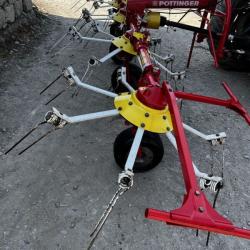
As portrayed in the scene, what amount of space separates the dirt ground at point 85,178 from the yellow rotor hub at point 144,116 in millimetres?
613

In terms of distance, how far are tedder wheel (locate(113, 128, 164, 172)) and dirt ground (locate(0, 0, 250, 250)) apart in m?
0.13

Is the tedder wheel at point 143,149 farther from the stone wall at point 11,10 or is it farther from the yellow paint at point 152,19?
the stone wall at point 11,10

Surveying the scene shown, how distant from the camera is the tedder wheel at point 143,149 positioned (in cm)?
274

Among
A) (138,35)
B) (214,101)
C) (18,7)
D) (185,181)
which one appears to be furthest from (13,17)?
(185,181)

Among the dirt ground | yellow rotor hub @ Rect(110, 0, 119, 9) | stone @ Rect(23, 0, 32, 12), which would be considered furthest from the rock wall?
yellow rotor hub @ Rect(110, 0, 119, 9)

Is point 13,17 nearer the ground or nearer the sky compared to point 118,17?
nearer the ground

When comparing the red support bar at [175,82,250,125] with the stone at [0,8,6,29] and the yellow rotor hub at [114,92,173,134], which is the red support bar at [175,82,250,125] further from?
the stone at [0,8,6,29]

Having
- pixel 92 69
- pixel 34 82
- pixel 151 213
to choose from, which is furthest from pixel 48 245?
pixel 92 69

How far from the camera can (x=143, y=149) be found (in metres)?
2.79

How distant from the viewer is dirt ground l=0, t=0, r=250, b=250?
7.96 feet

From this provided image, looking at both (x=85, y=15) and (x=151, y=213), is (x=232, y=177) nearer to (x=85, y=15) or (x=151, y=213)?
(x=151, y=213)

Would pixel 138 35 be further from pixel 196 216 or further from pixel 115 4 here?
pixel 196 216

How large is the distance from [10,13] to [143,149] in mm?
3387

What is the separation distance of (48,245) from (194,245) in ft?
3.29
